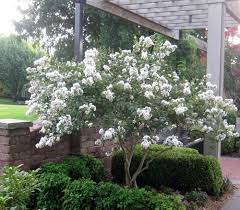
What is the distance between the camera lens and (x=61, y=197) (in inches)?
178

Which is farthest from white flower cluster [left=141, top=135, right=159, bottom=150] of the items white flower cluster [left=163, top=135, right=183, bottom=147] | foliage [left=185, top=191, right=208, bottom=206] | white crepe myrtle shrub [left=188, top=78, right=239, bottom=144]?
foliage [left=185, top=191, right=208, bottom=206]

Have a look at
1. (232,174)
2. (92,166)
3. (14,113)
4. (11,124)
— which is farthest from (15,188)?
(14,113)

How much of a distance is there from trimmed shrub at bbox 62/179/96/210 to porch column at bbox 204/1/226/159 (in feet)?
8.43

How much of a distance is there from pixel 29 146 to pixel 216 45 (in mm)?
3288

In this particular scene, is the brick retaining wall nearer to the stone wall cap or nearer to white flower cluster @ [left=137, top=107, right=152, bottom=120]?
the stone wall cap

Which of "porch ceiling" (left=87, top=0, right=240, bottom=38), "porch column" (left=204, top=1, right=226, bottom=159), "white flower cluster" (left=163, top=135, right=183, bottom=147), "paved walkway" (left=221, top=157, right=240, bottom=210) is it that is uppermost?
"porch ceiling" (left=87, top=0, right=240, bottom=38)

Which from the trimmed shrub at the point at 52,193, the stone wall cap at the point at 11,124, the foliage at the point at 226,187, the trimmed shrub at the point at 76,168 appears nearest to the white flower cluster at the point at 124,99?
the stone wall cap at the point at 11,124

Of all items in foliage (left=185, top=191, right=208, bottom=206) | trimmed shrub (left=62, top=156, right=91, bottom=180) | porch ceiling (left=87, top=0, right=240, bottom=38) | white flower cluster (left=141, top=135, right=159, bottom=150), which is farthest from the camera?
porch ceiling (left=87, top=0, right=240, bottom=38)

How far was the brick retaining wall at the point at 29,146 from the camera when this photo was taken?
4.69 m

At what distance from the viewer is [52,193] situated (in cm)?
454

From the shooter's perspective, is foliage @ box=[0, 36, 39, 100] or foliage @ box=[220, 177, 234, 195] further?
foliage @ box=[0, 36, 39, 100]

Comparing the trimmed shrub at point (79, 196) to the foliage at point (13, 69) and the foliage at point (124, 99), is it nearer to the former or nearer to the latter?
the foliage at point (124, 99)

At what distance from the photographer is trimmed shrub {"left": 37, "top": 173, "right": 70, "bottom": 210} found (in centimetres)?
450

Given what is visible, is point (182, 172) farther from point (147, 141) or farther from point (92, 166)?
point (147, 141)
